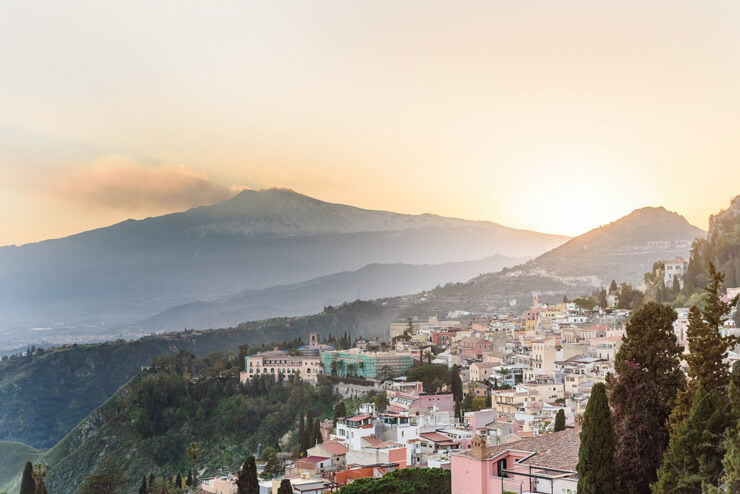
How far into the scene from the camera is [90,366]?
75.6 metres

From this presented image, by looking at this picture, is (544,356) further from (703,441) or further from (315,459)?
(703,441)

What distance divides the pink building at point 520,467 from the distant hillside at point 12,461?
37184 mm

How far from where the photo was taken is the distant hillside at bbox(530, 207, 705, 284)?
93.4 meters

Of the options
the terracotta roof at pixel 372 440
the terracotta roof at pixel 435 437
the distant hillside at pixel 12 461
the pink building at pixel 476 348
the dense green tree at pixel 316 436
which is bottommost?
the distant hillside at pixel 12 461

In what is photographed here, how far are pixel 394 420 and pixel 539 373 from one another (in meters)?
11.6

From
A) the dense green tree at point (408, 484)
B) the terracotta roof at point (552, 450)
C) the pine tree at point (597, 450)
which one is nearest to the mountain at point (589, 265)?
the dense green tree at point (408, 484)

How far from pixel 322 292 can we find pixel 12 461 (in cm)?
11927

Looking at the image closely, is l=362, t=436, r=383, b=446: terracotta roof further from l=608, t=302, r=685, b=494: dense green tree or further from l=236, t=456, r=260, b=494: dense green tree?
l=608, t=302, r=685, b=494: dense green tree

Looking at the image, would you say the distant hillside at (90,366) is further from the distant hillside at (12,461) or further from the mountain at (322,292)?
the mountain at (322,292)

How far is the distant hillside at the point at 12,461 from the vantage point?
43.8m

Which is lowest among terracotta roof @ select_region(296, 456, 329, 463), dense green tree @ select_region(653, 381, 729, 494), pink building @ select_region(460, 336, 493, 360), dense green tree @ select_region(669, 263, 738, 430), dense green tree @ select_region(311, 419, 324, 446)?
dense green tree @ select_region(311, 419, 324, 446)

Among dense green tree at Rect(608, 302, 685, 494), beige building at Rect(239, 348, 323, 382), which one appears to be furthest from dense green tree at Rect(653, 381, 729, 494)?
beige building at Rect(239, 348, 323, 382)

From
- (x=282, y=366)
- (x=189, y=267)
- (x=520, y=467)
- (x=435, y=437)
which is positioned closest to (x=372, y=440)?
(x=435, y=437)

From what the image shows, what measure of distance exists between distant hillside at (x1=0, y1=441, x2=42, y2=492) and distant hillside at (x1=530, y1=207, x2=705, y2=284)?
6281 centimetres
